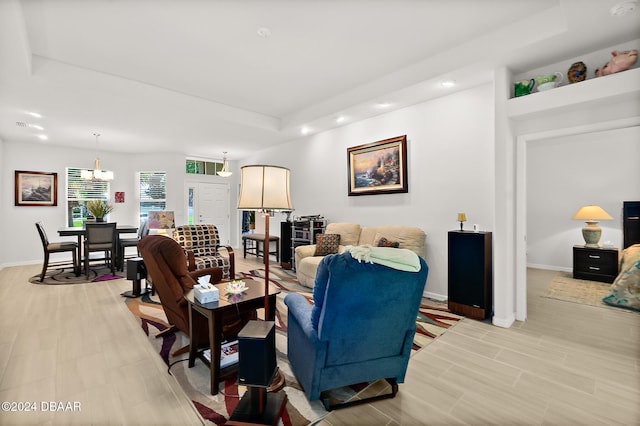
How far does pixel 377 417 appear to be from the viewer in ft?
5.65

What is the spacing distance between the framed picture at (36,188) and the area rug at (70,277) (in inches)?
77.3

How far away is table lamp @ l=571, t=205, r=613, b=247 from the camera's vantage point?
4.96 meters

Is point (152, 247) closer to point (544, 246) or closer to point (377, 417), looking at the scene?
point (377, 417)

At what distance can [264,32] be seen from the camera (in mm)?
2828

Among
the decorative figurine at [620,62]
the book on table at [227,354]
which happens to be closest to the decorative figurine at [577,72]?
the decorative figurine at [620,62]

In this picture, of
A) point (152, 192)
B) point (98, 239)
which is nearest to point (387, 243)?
point (98, 239)

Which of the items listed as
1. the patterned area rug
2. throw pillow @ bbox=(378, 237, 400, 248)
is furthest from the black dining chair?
throw pillow @ bbox=(378, 237, 400, 248)

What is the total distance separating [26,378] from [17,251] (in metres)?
6.26

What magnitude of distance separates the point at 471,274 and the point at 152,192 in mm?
7980

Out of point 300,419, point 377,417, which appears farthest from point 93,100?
point 377,417

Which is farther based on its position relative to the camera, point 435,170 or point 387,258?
point 435,170

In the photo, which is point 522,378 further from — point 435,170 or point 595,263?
point 595,263

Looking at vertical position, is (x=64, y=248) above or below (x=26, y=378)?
above

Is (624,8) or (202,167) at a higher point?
(624,8)
